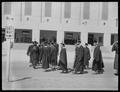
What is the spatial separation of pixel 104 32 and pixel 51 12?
8.59m

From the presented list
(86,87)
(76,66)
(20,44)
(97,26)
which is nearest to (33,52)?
(76,66)

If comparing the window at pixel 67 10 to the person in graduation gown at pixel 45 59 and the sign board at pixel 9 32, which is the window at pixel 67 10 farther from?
the sign board at pixel 9 32

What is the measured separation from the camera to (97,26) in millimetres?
35656

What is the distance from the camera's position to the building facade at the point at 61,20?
113ft

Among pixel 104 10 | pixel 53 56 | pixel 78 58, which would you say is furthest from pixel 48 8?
pixel 78 58

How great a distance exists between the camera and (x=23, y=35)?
1404 inches

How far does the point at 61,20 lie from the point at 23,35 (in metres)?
6.17

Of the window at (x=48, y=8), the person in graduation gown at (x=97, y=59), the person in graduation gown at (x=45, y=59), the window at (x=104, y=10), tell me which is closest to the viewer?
the person in graduation gown at (x=97, y=59)

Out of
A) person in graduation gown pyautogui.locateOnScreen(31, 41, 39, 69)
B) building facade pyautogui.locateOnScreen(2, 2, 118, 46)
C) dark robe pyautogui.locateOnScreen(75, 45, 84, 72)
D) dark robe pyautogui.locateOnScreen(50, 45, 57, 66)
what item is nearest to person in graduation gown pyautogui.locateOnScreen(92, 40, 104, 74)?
dark robe pyautogui.locateOnScreen(75, 45, 84, 72)

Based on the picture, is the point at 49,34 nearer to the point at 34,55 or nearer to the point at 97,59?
the point at 34,55

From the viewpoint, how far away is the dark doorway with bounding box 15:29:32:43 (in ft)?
116

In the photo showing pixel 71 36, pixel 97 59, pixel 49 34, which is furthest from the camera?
pixel 71 36

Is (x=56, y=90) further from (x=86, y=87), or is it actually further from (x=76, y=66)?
(x=76, y=66)

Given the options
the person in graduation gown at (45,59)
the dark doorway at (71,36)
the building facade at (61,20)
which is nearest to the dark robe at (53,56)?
the person in graduation gown at (45,59)
